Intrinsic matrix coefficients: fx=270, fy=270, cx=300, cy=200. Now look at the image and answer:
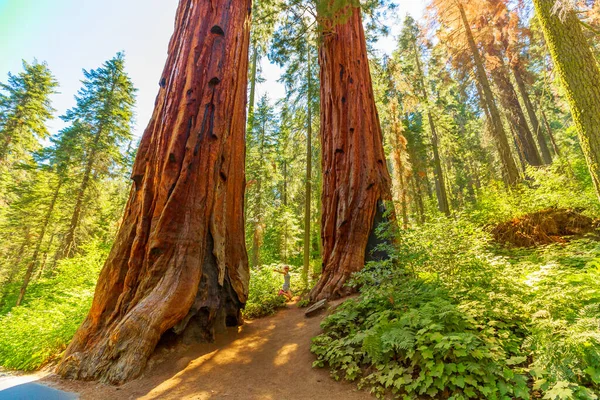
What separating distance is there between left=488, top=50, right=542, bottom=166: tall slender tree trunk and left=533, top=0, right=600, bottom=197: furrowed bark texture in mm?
9275

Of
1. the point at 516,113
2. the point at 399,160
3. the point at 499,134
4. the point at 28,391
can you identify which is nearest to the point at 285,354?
the point at 28,391

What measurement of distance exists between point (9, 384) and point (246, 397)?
124 inches

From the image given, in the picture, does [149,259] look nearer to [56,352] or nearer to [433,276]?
[56,352]

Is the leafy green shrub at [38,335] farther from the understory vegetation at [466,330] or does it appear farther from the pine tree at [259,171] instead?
the pine tree at [259,171]

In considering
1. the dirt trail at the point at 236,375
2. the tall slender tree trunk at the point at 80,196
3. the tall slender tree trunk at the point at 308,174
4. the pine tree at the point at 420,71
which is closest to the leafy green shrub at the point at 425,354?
the dirt trail at the point at 236,375

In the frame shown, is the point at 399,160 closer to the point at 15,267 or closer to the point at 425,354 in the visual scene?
the point at 425,354

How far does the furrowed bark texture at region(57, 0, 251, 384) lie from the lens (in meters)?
3.74

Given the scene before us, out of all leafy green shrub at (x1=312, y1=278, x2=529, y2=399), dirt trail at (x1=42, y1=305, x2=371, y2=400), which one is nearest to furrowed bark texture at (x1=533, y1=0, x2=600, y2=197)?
leafy green shrub at (x1=312, y1=278, x2=529, y2=399)

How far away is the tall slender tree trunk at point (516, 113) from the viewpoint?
11.2 meters

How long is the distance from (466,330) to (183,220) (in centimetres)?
423

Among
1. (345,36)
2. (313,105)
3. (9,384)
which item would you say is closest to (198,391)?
(9,384)

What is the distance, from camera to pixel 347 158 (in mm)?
7102

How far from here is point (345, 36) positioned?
794 centimetres

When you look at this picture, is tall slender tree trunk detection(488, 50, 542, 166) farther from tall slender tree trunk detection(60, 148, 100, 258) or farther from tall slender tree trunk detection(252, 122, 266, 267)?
tall slender tree trunk detection(60, 148, 100, 258)
